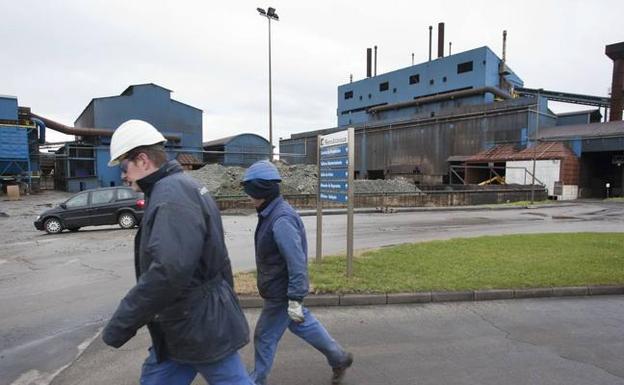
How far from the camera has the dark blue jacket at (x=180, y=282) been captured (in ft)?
6.05

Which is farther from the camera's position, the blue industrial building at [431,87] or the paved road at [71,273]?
the blue industrial building at [431,87]

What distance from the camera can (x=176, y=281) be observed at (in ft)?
6.03

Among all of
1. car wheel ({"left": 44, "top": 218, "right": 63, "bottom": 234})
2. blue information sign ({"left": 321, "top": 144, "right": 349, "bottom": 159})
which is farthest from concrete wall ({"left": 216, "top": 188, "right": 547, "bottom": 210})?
blue information sign ({"left": 321, "top": 144, "right": 349, "bottom": 159})

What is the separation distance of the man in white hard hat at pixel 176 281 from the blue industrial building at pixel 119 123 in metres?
42.7

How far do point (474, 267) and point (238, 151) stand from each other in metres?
46.0

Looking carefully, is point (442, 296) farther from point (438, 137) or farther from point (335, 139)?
point (438, 137)

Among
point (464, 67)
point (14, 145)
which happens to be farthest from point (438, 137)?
point (14, 145)

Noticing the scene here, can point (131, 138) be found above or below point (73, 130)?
below

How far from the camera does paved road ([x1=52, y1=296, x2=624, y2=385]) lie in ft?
12.2

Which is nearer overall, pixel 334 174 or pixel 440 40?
pixel 334 174

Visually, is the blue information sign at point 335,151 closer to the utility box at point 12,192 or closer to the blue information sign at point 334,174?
the blue information sign at point 334,174

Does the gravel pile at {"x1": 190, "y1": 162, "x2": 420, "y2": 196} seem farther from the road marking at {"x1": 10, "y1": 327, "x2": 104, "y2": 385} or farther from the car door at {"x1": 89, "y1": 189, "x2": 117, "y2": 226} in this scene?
the road marking at {"x1": 10, "y1": 327, "x2": 104, "y2": 385}

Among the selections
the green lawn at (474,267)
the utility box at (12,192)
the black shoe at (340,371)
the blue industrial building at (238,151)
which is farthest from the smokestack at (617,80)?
the utility box at (12,192)

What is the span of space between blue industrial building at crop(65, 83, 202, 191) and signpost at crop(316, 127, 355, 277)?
38.7 meters
